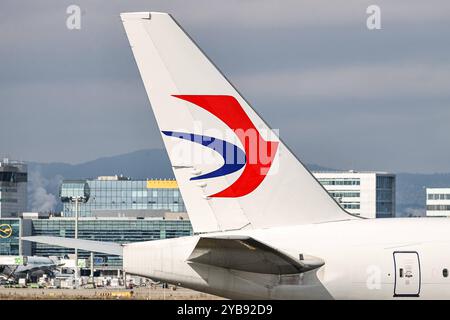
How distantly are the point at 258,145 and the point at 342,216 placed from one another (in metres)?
3.60

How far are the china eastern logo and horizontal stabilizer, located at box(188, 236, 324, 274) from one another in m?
2.51

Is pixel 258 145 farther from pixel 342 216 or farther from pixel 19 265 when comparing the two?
pixel 19 265

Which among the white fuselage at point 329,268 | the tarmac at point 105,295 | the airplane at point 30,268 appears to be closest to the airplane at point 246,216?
the white fuselage at point 329,268

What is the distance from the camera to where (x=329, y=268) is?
119 ft

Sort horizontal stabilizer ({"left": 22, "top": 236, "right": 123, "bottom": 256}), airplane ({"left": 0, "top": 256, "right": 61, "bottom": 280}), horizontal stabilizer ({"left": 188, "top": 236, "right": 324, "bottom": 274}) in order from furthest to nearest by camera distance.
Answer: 1. airplane ({"left": 0, "top": 256, "right": 61, "bottom": 280})
2. horizontal stabilizer ({"left": 22, "top": 236, "right": 123, "bottom": 256})
3. horizontal stabilizer ({"left": 188, "top": 236, "right": 324, "bottom": 274})

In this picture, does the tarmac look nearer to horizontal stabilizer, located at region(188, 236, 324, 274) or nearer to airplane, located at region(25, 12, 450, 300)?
airplane, located at region(25, 12, 450, 300)

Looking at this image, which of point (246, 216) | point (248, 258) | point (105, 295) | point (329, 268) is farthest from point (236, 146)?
point (105, 295)

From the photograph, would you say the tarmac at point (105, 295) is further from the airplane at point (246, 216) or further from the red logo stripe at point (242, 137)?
the red logo stripe at point (242, 137)

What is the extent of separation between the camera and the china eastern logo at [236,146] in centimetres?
3719

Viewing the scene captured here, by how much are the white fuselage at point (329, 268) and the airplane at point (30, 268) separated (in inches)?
5509

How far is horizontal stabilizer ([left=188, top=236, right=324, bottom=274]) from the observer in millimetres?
34469

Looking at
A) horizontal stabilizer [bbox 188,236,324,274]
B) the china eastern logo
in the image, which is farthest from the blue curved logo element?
horizontal stabilizer [bbox 188,236,324,274]

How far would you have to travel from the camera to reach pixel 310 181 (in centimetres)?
3781
